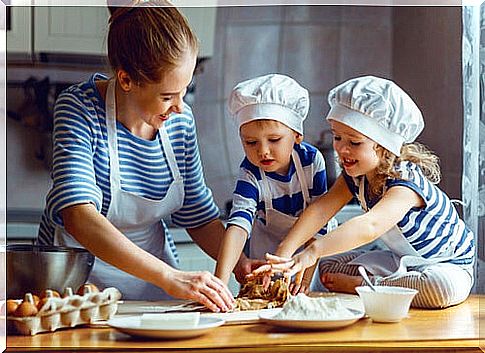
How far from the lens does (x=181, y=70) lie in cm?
99

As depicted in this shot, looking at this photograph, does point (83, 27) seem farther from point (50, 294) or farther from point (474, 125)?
point (474, 125)

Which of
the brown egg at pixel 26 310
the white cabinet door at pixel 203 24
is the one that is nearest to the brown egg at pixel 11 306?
the brown egg at pixel 26 310

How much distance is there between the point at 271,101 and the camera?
1.04m

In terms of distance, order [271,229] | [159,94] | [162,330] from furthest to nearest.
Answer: [271,229]
[159,94]
[162,330]

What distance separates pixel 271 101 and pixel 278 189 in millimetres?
119

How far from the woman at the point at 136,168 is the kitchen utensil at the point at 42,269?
0.02m

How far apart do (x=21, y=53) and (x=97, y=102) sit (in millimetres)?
139

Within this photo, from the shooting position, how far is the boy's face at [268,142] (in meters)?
1.04

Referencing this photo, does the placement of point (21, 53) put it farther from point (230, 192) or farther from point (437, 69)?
point (437, 69)

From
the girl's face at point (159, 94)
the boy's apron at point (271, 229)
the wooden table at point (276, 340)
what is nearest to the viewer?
the wooden table at point (276, 340)

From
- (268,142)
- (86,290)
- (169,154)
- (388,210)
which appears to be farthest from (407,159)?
(86,290)

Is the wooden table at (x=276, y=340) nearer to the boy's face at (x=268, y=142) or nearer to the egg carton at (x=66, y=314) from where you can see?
the egg carton at (x=66, y=314)

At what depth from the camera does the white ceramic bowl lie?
0.96 m

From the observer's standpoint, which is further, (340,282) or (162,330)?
(340,282)
